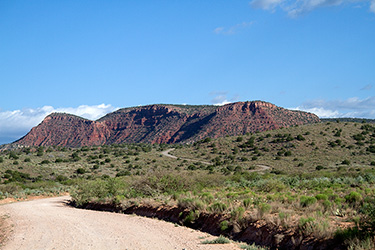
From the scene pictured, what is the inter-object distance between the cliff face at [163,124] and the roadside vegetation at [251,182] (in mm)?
42793

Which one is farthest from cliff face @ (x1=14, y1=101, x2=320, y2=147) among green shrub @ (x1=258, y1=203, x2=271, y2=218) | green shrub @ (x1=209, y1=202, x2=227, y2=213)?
green shrub @ (x1=258, y1=203, x2=271, y2=218)

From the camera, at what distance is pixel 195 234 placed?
13625 millimetres

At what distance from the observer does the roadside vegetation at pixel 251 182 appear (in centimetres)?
1159

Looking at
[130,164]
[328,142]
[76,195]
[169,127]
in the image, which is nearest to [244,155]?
[328,142]

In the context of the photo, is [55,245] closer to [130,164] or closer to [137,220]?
[137,220]

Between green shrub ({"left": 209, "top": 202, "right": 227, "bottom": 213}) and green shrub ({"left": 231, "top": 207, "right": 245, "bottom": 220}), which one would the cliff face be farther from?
green shrub ({"left": 231, "top": 207, "right": 245, "bottom": 220})

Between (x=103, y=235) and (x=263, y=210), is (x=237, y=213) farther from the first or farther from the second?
(x=103, y=235)

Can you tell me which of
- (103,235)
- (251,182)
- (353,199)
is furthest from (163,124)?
(103,235)

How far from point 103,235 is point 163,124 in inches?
5342

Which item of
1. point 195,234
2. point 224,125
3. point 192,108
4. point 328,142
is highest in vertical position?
point 192,108

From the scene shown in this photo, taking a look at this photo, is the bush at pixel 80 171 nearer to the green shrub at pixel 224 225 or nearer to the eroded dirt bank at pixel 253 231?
the eroded dirt bank at pixel 253 231

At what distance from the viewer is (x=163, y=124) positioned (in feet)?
488

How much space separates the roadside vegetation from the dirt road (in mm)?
1533

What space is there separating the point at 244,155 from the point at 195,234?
56.1 metres
